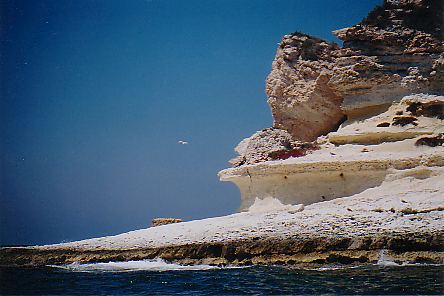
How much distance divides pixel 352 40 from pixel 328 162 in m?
6.93

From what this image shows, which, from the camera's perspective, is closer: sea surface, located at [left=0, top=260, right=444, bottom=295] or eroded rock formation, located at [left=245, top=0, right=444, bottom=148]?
sea surface, located at [left=0, top=260, right=444, bottom=295]

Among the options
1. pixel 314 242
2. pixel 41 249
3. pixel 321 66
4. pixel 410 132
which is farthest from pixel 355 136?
pixel 41 249

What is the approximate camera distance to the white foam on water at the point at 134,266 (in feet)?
63.2

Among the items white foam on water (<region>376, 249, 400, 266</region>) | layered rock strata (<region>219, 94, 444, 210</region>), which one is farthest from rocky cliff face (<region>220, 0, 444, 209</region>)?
white foam on water (<region>376, 249, 400, 266</region>)

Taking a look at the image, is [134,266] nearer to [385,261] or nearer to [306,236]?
[306,236]

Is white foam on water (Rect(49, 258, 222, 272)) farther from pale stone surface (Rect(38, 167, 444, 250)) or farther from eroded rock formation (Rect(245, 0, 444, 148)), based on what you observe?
eroded rock formation (Rect(245, 0, 444, 148))

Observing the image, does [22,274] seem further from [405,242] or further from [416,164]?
[416,164]

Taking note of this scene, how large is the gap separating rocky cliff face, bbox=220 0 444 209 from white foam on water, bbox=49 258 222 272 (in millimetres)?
5899

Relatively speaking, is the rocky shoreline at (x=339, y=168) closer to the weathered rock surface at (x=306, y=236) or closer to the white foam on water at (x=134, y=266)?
the weathered rock surface at (x=306, y=236)

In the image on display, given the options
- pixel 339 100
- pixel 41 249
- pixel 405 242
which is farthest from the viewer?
pixel 339 100

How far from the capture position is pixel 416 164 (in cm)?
2161

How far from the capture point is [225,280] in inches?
632

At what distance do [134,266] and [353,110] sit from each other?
40.8 ft

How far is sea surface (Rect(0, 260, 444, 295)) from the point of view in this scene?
13.7 metres
